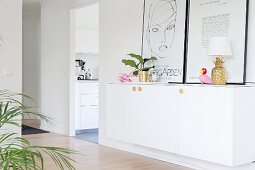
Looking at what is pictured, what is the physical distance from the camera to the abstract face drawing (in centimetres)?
407

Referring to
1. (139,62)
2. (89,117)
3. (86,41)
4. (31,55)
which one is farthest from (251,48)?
(31,55)

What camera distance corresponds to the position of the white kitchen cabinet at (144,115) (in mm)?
3586

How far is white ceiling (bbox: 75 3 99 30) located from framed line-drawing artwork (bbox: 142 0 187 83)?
59.7 inches

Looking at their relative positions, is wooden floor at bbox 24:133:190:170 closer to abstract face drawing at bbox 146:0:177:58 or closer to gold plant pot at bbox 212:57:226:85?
gold plant pot at bbox 212:57:226:85

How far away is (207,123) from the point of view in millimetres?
3205

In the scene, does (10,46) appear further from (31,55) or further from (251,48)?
(31,55)

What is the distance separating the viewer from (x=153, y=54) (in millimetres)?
4270

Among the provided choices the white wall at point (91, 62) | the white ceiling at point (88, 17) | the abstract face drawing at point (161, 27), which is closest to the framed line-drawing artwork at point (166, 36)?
the abstract face drawing at point (161, 27)

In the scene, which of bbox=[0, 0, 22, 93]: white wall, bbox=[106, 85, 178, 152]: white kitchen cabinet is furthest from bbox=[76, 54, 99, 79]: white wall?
bbox=[106, 85, 178, 152]: white kitchen cabinet

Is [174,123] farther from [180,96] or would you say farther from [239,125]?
[239,125]

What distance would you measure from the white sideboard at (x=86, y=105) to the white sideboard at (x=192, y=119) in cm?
196

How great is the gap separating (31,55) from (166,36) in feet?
16.6

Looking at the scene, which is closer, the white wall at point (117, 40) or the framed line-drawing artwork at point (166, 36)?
the framed line-drawing artwork at point (166, 36)

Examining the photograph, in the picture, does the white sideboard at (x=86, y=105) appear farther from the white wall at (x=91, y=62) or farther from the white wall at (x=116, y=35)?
the white wall at (x=91, y=62)
